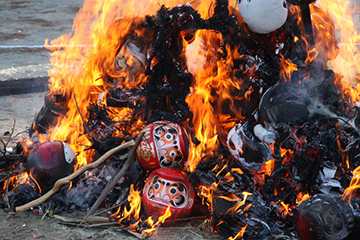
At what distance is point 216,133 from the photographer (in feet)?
13.7

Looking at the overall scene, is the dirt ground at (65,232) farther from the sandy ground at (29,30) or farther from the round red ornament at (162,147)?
the sandy ground at (29,30)

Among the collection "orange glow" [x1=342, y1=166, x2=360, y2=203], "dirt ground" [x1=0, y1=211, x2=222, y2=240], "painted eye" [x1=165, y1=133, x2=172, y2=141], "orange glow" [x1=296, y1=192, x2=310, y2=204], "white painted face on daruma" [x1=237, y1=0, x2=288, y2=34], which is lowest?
"dirt ground" [x1=0, y1=211, x2=222, y2=240]

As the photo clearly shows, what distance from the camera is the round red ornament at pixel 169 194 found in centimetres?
371

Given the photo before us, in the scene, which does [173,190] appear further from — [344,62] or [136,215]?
[344,62]

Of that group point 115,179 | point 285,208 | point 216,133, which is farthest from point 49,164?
point 285,208

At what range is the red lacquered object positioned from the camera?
4047mm

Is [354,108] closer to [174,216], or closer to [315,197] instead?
[315,197]

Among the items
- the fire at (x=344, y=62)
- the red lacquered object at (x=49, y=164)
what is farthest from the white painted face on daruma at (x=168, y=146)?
the fire at (x=344, y=62)

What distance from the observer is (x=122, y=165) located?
13.9 ft

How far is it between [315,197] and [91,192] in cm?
231

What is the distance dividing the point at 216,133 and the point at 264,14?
4.39 ft

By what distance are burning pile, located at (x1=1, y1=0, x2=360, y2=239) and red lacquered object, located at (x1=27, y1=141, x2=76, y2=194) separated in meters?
0.01

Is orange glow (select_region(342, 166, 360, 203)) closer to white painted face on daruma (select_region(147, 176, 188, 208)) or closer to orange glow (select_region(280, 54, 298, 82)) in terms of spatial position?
orange glow (select_region(280, 54, 298, 82))

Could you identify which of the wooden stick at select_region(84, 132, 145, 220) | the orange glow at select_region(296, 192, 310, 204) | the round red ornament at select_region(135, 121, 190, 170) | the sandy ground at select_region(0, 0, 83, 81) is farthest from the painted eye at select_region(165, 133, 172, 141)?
the sandy ground at select_region(0, 0, 83, 81)
